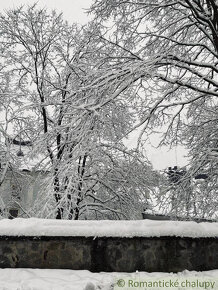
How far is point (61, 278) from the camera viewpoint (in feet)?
14.0

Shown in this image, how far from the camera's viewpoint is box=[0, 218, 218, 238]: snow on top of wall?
15.4 feet

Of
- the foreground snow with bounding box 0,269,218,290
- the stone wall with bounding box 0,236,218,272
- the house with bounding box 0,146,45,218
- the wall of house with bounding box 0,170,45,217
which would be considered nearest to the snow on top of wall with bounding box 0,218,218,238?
the stone wall with bounding box 0,236,218,272

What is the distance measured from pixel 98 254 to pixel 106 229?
0.40 metres

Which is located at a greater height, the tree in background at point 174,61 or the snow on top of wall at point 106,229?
the tree in background at point 174,61

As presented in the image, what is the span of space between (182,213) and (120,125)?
4371 mm

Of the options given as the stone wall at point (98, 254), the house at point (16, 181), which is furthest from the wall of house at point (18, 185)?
the stone wall at point (98, 254)

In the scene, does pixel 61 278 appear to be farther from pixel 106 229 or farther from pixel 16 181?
pixel 16 181

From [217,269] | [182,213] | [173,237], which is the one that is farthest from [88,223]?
[182,213]

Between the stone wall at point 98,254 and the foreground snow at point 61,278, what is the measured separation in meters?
0.13

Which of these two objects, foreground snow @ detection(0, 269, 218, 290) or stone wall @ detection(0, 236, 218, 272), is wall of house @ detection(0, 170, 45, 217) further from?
foreground snow @ detection(0, 269, 218, 290)

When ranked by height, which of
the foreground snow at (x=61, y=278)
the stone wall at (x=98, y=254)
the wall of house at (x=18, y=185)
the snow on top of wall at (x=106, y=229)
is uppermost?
the wall of house at (x=18, y=185)

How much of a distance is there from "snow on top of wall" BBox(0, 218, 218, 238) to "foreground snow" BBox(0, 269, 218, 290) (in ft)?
1.81

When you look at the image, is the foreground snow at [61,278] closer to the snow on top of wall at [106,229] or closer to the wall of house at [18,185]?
the snow on top of wall at [106,229]

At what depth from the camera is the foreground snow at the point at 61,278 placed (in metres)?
3.93
